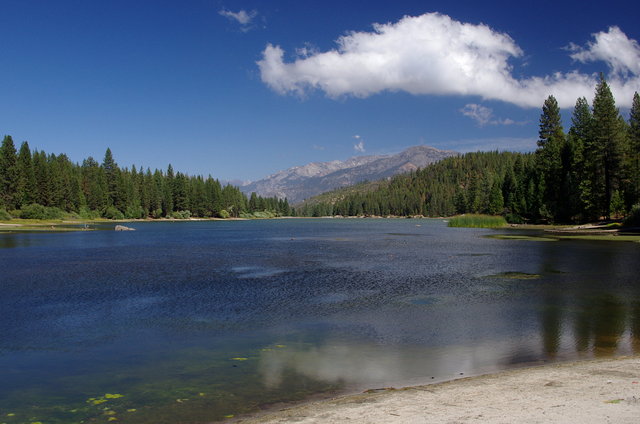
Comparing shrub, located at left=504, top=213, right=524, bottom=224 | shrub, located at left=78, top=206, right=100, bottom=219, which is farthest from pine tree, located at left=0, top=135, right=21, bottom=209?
shrub, located at left=504, top=213, right=524, bottom=224

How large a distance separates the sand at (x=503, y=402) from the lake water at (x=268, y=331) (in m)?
1.19

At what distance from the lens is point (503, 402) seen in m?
9.73

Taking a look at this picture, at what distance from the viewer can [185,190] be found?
197 m

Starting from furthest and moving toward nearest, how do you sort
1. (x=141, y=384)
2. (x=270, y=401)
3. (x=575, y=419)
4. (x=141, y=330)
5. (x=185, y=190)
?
(x=185, y=190) → (x=141, y=330) → (x=141, y=384) → (x=270, y=401) → (x=575, y=419)

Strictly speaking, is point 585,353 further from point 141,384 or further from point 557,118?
point 557,118

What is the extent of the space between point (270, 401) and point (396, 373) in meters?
3.96

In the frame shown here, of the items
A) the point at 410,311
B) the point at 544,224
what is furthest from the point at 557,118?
the point at 410,311

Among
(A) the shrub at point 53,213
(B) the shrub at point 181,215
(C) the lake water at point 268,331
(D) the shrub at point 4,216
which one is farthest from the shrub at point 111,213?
(C) the lake water at point 268,331

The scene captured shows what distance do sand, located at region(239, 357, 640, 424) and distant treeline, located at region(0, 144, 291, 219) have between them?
5007 inches

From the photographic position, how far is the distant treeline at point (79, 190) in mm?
121688

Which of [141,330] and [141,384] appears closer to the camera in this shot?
[141,384]

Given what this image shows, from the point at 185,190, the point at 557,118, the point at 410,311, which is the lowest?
the point at 410,311

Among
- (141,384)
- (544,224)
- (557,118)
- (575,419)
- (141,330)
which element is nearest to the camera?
(575,419)

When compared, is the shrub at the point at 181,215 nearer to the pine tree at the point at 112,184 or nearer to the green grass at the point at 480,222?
the pine tree at the point at 112,184
